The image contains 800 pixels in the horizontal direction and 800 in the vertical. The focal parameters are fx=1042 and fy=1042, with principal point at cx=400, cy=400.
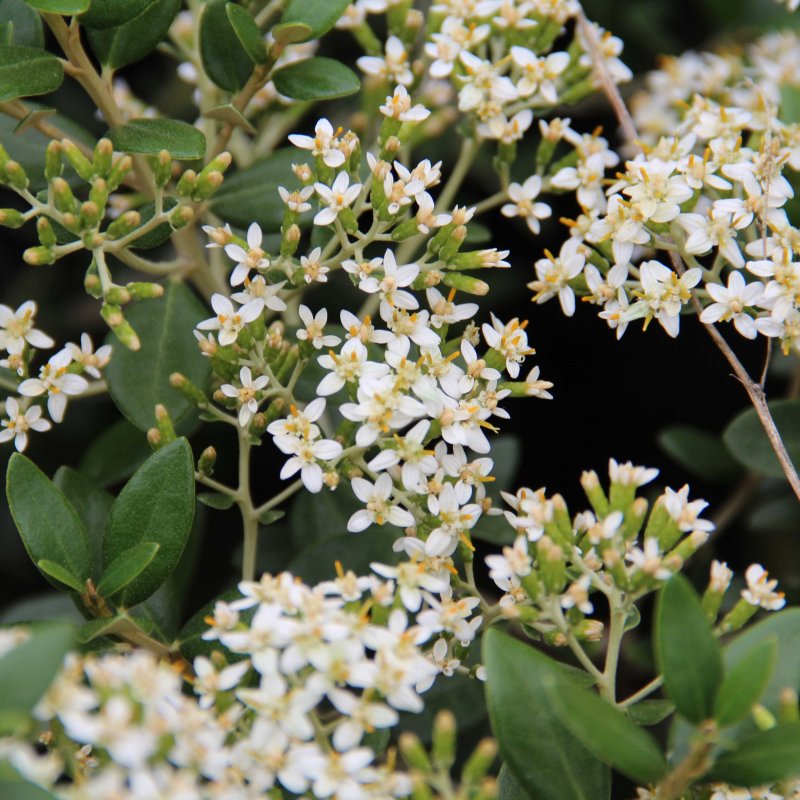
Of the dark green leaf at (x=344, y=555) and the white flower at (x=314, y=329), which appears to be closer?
the white flower at (x=314, y=329)

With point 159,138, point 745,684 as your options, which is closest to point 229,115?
point 159,138

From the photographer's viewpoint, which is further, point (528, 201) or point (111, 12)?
point (528, 201)

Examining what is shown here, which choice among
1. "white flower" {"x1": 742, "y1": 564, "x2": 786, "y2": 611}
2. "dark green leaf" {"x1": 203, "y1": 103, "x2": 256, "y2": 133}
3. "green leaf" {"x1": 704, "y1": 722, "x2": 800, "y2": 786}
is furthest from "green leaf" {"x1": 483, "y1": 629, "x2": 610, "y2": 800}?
"dark green leaf" {"x1": 203, "y1": 103, "x2": 256, "y2": 133}

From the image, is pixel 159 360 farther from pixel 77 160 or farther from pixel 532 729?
pixel 532 729

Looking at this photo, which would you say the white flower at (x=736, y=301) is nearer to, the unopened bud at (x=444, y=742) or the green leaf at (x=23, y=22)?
the unopened bud at (x=444, y=742)

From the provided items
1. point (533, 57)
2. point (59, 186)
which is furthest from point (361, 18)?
point (59, 186)

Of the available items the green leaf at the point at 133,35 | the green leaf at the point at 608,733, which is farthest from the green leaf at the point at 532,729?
the green leaf at the point at 133,35
